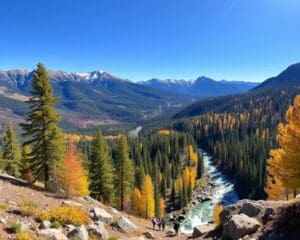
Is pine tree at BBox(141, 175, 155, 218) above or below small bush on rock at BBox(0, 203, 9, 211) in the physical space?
below

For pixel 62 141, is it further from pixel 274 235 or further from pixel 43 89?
pixel 274 235

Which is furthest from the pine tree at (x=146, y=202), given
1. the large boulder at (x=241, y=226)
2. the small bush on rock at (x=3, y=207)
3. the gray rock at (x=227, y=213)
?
the large boulder at (x=241, y=226)

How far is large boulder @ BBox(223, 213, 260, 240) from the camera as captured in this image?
1062 inches

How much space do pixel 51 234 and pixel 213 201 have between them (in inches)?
5033

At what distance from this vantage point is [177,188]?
14788 centimetres

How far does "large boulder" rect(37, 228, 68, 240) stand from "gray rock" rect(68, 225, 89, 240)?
1155 millimetres

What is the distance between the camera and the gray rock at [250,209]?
2953cm

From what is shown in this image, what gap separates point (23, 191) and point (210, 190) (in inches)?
5243

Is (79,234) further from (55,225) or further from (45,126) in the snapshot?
(45,126)

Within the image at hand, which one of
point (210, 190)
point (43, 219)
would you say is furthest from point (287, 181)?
point (210, 190)

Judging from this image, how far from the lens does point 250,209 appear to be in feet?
98.8

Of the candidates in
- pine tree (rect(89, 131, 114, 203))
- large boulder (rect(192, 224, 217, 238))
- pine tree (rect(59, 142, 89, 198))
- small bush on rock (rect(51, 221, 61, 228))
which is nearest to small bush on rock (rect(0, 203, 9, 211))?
small bush on rock (rect(51, 221, 61, 228))

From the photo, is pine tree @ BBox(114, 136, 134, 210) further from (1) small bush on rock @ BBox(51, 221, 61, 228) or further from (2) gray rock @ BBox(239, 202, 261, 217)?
(2) gray rock @ BBox(239, 202, 261, 217)

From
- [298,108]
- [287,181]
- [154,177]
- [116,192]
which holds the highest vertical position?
[298,108]
